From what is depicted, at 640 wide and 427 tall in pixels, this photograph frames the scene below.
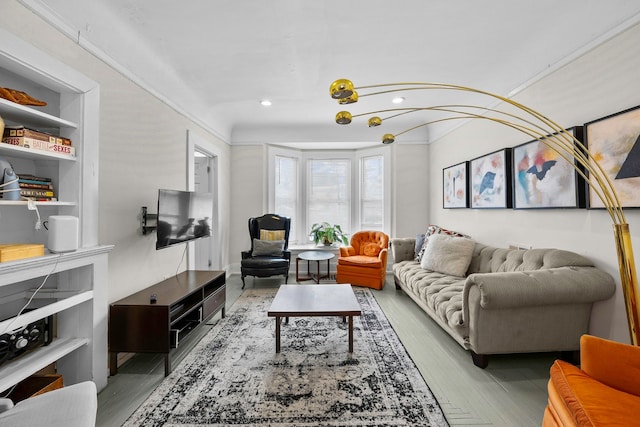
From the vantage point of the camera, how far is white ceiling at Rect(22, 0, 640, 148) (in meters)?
2.03

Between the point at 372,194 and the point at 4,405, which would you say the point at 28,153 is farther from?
the point at 372,194

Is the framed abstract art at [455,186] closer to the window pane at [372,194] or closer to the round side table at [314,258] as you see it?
the window pane at [372,194]

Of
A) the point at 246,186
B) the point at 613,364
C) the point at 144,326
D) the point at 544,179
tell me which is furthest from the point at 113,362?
the point at 544,179

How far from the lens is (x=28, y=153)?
1626 mm

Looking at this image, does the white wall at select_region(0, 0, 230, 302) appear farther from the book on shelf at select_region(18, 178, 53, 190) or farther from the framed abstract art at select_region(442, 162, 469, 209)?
the framed abstract art at select_region(442, 162, 469, 209)

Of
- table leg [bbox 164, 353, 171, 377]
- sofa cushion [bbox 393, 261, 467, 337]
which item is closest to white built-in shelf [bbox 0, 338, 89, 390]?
table leg [bbox 164, 353, 171, 377]

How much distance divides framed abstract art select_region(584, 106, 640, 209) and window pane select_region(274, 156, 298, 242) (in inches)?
175

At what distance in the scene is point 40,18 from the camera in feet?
5.48

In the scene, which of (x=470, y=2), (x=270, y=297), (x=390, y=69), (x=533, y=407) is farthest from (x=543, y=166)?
(x=270, y=297)

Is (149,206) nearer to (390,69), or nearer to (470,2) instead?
(390,69)

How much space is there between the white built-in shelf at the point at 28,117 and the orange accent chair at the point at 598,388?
9.55 feet

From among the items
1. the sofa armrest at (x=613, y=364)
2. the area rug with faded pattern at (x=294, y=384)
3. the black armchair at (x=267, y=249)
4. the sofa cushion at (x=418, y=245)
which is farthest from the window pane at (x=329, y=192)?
the sofa armrest at (x=613, y=364)

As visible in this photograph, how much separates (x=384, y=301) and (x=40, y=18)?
3.99m

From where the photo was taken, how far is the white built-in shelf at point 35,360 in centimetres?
142
